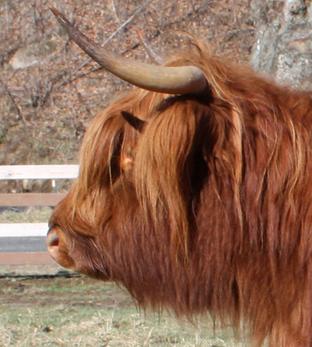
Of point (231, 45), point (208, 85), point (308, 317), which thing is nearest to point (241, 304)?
point (308, 317)

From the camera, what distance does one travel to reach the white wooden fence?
1186 centimetres

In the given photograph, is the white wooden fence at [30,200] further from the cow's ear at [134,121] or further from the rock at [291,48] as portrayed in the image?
the cow's ear at [134,121]

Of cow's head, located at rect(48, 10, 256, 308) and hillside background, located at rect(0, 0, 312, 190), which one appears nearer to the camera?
cow's head, located at rect(48, 10, 256, 308)

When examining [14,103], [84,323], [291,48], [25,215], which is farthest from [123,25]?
[84,323]

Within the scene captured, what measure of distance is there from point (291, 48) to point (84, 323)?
254 cm

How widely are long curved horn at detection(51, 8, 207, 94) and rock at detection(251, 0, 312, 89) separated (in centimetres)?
414

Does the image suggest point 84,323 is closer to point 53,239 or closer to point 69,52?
point 53,239

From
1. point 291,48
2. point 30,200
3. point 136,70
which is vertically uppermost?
point 136,70

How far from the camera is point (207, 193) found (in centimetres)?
355

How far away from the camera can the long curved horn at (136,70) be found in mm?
3385

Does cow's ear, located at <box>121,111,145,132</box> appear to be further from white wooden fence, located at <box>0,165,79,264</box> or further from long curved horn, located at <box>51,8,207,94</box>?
white wooden fence, located at <box>0,165,79,264</box>

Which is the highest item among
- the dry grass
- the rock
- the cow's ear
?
the cow's ear

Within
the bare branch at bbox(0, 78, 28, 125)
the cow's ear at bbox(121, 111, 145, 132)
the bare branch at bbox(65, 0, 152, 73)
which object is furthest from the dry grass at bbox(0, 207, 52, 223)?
the cow's ear at bbox(121, 111, 145, 132)

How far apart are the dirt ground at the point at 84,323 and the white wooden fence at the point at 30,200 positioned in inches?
50.6
